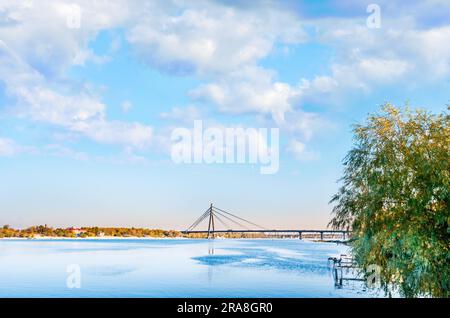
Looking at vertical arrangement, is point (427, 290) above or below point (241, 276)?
above

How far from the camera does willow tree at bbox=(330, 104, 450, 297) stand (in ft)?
54.3

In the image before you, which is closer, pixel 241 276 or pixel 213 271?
pixel 241 276

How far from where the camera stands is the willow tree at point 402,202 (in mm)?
16562

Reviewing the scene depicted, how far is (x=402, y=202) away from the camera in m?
17.5

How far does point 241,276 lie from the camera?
46.4 metres
